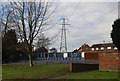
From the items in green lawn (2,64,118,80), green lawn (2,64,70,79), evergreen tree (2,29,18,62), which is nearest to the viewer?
green lawn (2,64,118,80)

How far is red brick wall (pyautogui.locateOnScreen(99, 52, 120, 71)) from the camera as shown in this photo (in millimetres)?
17087

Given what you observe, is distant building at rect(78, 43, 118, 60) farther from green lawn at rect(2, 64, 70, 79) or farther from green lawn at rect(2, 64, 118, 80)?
green lawn at rect(2, 64, 118, 80)

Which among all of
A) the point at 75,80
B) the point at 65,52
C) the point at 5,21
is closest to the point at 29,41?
the point at 5,21

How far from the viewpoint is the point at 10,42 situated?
46.7 meters

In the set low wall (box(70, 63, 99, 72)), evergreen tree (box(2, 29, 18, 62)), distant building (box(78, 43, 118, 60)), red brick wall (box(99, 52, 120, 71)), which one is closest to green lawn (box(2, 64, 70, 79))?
low wall (box(70, 63, 99, 72))

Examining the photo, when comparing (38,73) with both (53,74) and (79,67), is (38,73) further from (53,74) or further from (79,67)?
(79,67)

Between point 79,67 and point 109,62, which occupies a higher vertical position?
point 109,62

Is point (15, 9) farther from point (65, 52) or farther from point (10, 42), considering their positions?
point (65, 52)

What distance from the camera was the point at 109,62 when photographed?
58.5 feet

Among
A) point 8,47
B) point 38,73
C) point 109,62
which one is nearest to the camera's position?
point 109,62

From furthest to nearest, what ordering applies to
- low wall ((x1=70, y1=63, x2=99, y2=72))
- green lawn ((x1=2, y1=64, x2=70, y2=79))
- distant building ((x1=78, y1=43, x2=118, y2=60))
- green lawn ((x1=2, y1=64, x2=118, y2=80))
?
distant building ((x1=78, y1=43, x2=118, y2=60)) < low wall ((x1=70, y1=63, x2=99, y2=72)) < green lawn ((x1=2, y1=64, x2=70, y2=79)) < green lawn ((x1=2, y1=64, x2=118, y2=80))

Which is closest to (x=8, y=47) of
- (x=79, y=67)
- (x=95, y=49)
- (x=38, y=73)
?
(x=38, y=73)

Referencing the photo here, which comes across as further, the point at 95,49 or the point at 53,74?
the point at 95,49

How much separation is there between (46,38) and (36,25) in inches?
91.5
